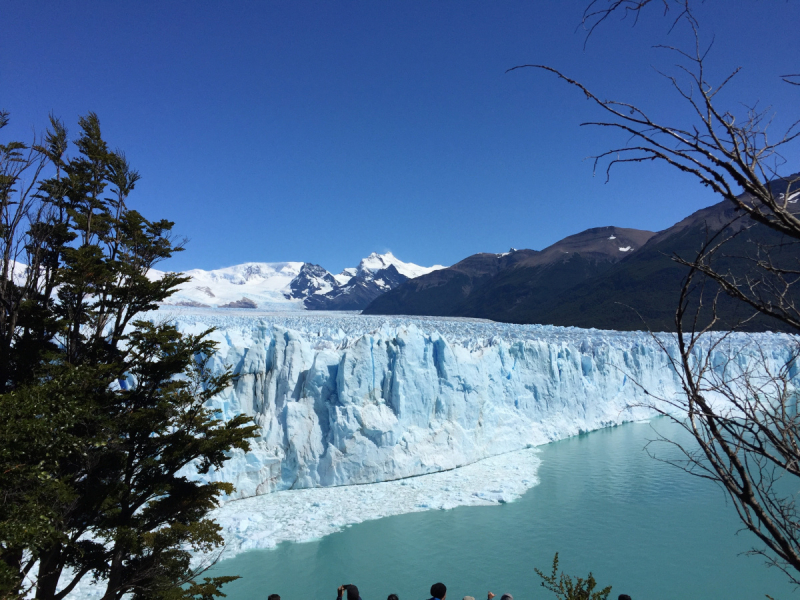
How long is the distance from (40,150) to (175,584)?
6245mm

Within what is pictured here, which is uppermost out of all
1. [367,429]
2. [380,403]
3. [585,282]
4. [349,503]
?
[585,282]

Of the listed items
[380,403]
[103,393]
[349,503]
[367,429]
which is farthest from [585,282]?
[103,393]

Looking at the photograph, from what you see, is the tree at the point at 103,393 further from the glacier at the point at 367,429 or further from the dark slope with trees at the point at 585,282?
the dark slope with trees at the point at 585,282

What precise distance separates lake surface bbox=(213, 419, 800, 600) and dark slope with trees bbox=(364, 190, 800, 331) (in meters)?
25.1

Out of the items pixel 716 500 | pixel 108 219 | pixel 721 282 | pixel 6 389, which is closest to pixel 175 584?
pixel 6 389

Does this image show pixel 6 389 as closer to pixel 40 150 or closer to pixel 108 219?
pixel 108 219

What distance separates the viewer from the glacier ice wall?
13023 millimetres

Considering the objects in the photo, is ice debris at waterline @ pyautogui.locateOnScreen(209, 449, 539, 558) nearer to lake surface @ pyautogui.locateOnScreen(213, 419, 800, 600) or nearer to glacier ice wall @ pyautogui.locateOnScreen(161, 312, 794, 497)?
lake surface @ pyautogui.locateOnScreen(213, 419, 800, 600)

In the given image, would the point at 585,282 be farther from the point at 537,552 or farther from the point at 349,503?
the point at 537,552

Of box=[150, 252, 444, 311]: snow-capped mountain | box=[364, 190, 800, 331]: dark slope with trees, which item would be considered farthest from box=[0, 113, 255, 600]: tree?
box=[150, 252, 444, 311]: snow-capped mountain

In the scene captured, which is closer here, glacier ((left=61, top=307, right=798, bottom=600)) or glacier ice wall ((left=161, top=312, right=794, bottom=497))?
glacier ((left=61, top=307, right=798, bottom=600))

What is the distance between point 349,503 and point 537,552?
4.77 metres

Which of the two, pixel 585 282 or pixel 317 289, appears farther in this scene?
pixel 317 289

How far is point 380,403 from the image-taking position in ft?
47.2
